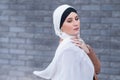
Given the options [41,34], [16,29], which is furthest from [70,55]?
[16,29]

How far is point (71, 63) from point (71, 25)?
0.33 m

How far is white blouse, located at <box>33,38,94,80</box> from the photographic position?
3100 millimetres

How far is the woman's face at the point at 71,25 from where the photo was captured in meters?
3.20

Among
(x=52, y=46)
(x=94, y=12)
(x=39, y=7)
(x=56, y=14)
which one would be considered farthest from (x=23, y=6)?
(x=56, y=14)

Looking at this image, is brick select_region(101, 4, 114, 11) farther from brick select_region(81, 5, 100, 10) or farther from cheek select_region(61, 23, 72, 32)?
cheek select_region(61, 23, 72, 32)

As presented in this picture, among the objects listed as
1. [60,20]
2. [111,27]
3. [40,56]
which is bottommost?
[40,56]

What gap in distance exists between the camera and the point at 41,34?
6.76 meters

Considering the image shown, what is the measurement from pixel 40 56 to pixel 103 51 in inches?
44.8

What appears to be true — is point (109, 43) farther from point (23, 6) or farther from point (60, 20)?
point (60, 20)

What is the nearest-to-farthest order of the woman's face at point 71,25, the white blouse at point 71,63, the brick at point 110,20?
the white blouse at point 71,63, the woman's face at point 71,25, the brick at point 110,20

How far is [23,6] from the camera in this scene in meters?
6.87

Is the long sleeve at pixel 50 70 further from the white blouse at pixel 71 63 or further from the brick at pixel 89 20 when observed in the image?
the brick at pixel 89 20

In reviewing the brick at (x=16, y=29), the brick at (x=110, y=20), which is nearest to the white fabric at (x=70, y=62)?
the brick at (x=110, y=20)

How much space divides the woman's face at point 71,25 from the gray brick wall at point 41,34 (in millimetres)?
3166
